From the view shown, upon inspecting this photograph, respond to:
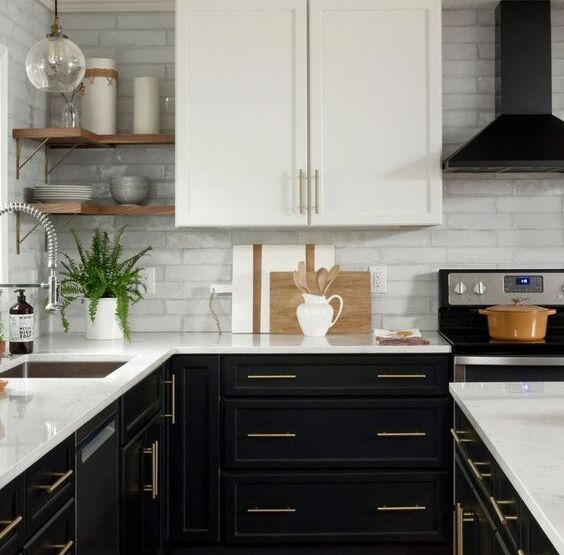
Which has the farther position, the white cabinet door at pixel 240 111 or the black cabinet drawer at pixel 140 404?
the white cabinet door at pixel 240 111

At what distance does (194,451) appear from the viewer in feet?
12.0

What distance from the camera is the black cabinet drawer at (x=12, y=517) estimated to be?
5.51 feet

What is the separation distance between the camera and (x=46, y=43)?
2436mm

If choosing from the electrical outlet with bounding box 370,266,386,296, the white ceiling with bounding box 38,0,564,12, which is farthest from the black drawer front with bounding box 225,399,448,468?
the white ceiling with bounding box 38,0,564,12

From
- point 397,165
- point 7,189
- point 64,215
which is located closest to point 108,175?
point 64,215

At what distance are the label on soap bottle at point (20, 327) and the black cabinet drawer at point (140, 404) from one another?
0.48m

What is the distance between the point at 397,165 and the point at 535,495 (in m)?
2.51

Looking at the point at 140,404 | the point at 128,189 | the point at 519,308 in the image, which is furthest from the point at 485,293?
the point at 140,404

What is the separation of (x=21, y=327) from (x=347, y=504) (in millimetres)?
1450

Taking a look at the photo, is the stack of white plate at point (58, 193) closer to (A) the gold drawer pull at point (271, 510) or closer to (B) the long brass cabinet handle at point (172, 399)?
(B) the long brass cabinet handle at point (172, 399)

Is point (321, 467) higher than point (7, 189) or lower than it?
lower

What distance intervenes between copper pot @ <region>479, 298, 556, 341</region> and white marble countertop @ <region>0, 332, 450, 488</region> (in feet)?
0.86

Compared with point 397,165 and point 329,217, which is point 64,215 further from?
point 397,165

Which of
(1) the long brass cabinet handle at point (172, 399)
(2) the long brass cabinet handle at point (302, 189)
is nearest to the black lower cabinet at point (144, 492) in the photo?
(1) the long brass cabinet handle at point (172, 399)
